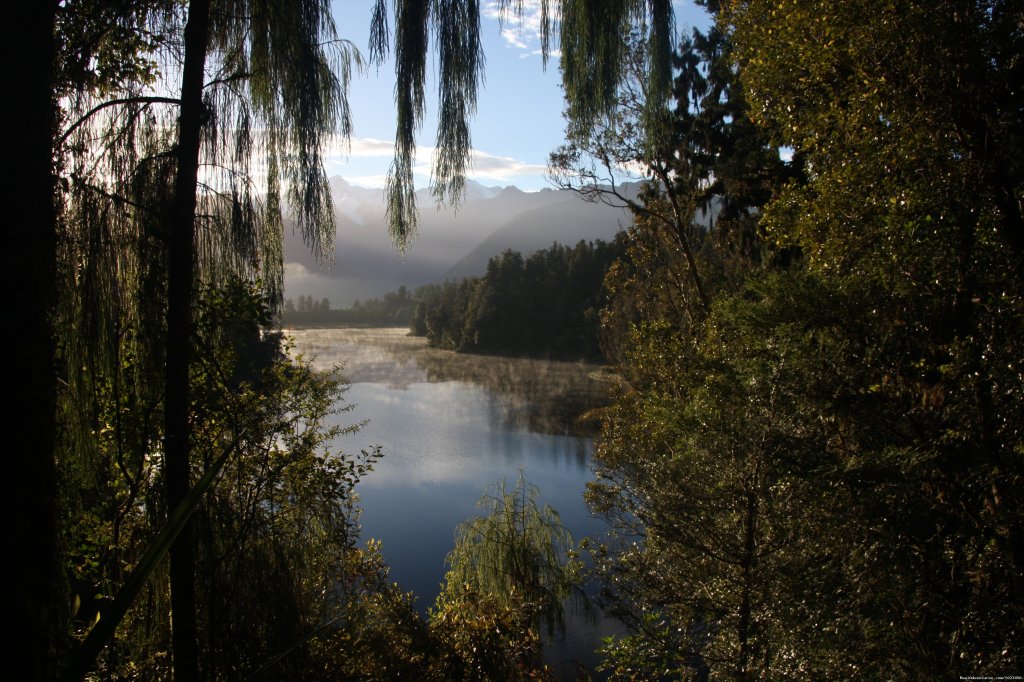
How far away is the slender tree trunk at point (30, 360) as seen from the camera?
2.96 feet

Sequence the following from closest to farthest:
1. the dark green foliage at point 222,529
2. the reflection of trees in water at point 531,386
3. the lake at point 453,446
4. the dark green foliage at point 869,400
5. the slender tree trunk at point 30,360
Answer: the slender tree trunk at point 30,360
the dark green foliage at point 222,529
the dark green foliage at point 869,400
the lake at point 453,446
the reflection of trees in water at point 531,386

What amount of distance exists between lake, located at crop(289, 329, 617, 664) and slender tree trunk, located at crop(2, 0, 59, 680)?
6241 mm

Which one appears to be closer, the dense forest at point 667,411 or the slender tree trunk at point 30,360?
the slender tree trunk at point 30,360

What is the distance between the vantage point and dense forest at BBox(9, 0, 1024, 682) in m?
2.47

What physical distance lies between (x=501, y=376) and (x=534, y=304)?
1011 centimetres

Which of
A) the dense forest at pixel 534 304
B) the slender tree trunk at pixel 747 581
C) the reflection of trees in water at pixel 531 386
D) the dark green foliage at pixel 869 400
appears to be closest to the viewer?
the dark green foliage at pixel 869 400

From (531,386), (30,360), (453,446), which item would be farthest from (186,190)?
(531,386)

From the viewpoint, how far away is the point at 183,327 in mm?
2650

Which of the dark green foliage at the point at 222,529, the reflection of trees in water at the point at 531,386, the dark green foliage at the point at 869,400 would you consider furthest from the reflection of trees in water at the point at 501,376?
the dark green foliage at the point at 869,400

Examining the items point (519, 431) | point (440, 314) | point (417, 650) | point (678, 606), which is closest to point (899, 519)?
point (678, 606)

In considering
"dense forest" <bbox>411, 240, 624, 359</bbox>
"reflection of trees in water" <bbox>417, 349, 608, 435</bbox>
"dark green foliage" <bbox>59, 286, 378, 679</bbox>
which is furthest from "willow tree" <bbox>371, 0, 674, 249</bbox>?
"dense forest" <bbox>411, 240, 624, 359</bbox>

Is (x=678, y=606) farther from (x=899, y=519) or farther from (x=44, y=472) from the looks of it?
(x=44, y=472)

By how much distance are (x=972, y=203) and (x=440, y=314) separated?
45888 mm

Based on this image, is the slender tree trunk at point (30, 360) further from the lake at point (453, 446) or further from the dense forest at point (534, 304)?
the dense forest at point (534, 304)
